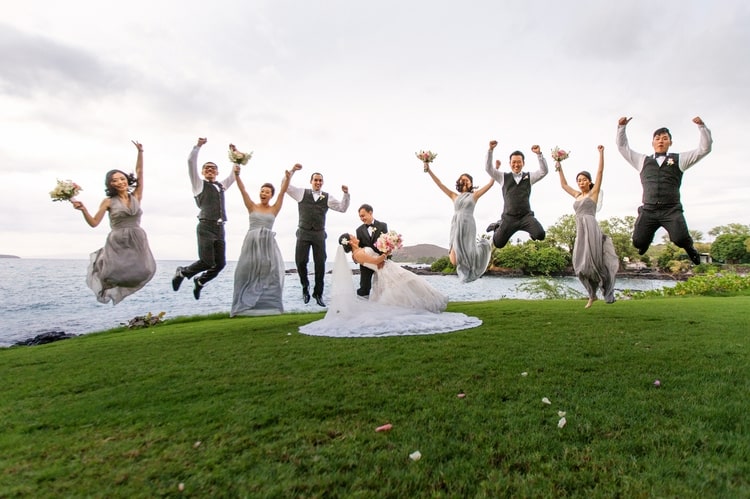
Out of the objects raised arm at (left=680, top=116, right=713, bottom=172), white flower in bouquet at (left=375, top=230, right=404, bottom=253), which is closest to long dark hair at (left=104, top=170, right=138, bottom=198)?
white flower in bouquet at (left=375, top=230, right=404, bottom=253)

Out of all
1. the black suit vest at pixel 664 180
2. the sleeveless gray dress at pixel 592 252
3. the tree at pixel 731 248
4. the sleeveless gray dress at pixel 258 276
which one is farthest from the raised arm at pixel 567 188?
the tree at pixel 731 248

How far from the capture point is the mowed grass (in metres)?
2.56

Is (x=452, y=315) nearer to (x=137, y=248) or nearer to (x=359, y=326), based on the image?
(x=359, y=326)

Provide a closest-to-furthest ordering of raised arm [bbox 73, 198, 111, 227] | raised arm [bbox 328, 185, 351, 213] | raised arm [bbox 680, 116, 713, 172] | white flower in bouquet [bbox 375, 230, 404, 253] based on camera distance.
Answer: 1. raised arm [bbox 680, 116, 713, 172]
2. raised arm [bbox 73, 198, 111, 227]
3. raised arm [bbox 328, 185, 351, 213]
4. white flower in bouquet [bbox 375, 230, 404, 253]

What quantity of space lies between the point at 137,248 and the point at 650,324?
28.5ft

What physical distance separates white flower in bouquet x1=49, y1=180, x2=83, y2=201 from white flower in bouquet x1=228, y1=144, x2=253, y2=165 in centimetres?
212

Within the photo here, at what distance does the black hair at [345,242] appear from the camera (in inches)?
338

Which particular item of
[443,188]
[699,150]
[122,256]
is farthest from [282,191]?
[699,150]

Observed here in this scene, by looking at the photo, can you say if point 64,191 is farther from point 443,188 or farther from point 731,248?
point 731,248

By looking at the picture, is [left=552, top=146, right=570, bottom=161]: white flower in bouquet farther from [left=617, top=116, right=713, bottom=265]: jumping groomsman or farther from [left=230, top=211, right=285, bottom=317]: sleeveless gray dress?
[left=230, top=211, right=285, bottom=317]: sleeveless gray dress

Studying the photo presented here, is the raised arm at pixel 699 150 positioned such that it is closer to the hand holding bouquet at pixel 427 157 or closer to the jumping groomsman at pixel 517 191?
the jumping groomsman at pixel 517 191

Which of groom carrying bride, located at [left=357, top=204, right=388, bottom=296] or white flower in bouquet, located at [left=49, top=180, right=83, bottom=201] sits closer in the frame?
white flower in bouquet, located at [left=49, top=180, right=83, bottom=201]

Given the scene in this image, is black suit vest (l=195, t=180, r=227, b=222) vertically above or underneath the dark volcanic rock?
above

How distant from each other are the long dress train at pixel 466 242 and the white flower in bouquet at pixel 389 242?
4.53 ft
